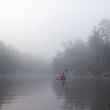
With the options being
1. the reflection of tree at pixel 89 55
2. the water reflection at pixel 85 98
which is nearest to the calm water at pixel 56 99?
the water reflection at pixel 85 98

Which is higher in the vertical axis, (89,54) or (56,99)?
(89,54)

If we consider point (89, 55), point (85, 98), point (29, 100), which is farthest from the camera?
point (89, 55)

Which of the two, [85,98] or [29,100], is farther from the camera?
[85,98]

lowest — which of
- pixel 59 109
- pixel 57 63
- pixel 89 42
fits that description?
pixel 59 109

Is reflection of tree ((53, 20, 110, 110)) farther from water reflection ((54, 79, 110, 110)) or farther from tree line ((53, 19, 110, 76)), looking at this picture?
water reflection ((54, 79, 110, 110))

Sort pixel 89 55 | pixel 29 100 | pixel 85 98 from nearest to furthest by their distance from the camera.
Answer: pixel 29 100 → pixel 85 98 → pixel 89 55

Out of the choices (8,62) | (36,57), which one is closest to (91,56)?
(36,57)

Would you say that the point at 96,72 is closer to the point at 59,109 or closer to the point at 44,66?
the point at 44,66

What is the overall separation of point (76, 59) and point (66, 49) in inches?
247

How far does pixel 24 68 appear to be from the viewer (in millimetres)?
52000

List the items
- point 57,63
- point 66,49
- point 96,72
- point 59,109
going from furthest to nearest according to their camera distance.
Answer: point 66,49, point 57,63, point 96,72, point 59,109

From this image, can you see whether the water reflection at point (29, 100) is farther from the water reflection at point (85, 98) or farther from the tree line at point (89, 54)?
the tree line at point (89, 54)

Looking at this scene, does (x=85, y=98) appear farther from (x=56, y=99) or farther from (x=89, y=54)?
(x=89, y=54)

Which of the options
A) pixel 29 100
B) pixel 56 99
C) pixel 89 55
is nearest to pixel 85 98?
pixel 56 99
